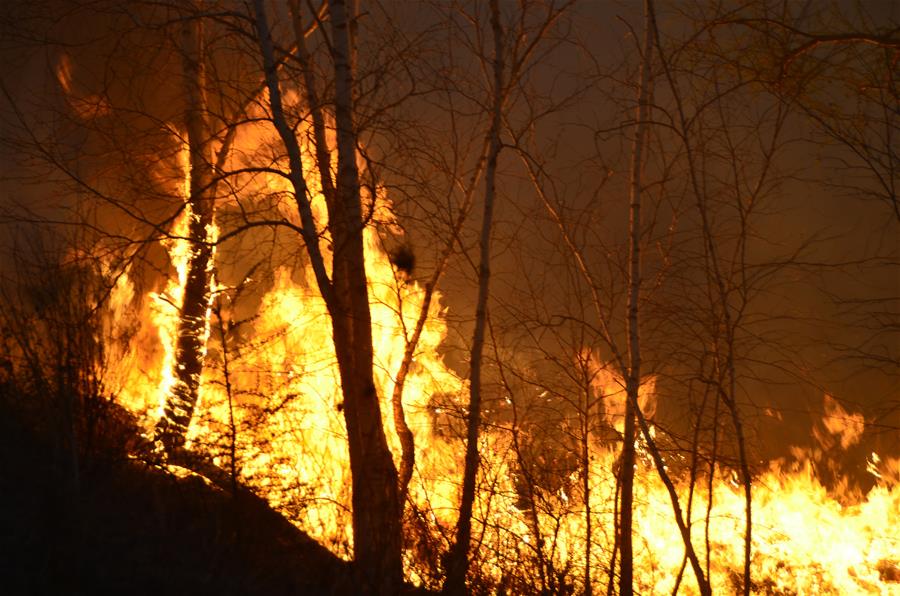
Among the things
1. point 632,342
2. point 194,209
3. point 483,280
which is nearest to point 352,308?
point 483,280

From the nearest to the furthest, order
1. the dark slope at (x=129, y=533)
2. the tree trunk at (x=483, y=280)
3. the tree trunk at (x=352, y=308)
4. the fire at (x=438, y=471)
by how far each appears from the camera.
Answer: the dark slope at (x=129, y=533)
the tree trunk at (x=352, y=308)
the fire at (x=438, y=471)
the tree trunk at (x=483, y=280)

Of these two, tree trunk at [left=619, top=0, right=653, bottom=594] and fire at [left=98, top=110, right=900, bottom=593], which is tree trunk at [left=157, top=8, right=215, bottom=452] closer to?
fire at [left=98, top=110, right=900, bottom=593]

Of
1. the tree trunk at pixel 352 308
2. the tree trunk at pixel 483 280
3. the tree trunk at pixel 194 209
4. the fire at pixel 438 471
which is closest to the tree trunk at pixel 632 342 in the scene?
the fire at pixel 438 471

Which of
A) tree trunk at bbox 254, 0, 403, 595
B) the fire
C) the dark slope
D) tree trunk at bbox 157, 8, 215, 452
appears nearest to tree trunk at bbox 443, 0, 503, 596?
the fire

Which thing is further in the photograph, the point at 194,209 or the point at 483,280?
the point at 194,209

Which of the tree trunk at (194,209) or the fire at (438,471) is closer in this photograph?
the fire at (438,471)

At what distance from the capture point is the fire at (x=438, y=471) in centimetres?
642

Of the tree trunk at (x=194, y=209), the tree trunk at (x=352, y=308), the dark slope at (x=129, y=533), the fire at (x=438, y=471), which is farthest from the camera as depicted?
the tree trunk at (x=194, y=209)

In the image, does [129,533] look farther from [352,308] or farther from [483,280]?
[483,280]

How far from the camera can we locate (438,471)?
857 cm

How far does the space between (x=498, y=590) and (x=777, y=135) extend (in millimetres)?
5001

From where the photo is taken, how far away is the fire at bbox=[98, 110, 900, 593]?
6.42 meters

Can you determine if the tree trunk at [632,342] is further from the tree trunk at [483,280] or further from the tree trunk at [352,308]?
the tree trunk at [352,308]

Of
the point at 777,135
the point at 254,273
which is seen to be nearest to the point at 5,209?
the point at 254,273
